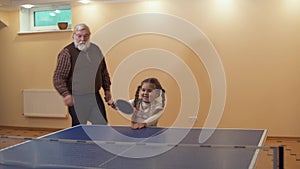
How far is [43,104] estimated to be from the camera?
5645 mm

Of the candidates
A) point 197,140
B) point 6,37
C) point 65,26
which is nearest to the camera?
point 197,140

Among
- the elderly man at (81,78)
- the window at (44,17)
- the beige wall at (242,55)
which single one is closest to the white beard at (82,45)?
the elderly man at (81,78)

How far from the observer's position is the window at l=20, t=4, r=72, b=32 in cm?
564

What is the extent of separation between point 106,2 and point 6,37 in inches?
71.2

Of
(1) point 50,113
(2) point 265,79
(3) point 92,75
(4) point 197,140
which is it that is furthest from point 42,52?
(4) point 197,140

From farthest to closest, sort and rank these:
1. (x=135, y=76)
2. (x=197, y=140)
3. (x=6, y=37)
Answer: (x=6, y=37)
(x=135, y=76)
(x=197, y=140)

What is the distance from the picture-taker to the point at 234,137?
7.50 ft

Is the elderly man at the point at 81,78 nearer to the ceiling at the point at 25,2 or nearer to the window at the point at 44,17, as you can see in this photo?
the ceiling at the point at 25,2

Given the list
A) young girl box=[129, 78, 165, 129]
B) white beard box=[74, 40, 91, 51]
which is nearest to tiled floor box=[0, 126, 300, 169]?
young girl box=[129, 78, 165, 129]

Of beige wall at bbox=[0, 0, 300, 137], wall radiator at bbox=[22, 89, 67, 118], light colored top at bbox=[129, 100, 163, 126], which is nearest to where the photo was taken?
light colored top at bbox=[129, 100, 163, 126]

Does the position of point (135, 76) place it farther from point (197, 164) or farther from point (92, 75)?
point (197, 164)

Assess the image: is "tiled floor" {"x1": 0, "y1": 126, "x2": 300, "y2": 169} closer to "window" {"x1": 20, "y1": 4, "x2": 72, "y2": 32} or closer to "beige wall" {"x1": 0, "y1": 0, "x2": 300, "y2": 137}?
"beige wall" {"x1": 0, "y1": 0, "x2": 300, "y2": 137}

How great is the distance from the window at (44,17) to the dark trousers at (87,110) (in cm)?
254

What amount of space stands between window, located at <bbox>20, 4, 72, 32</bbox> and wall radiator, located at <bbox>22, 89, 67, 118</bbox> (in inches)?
37.4
